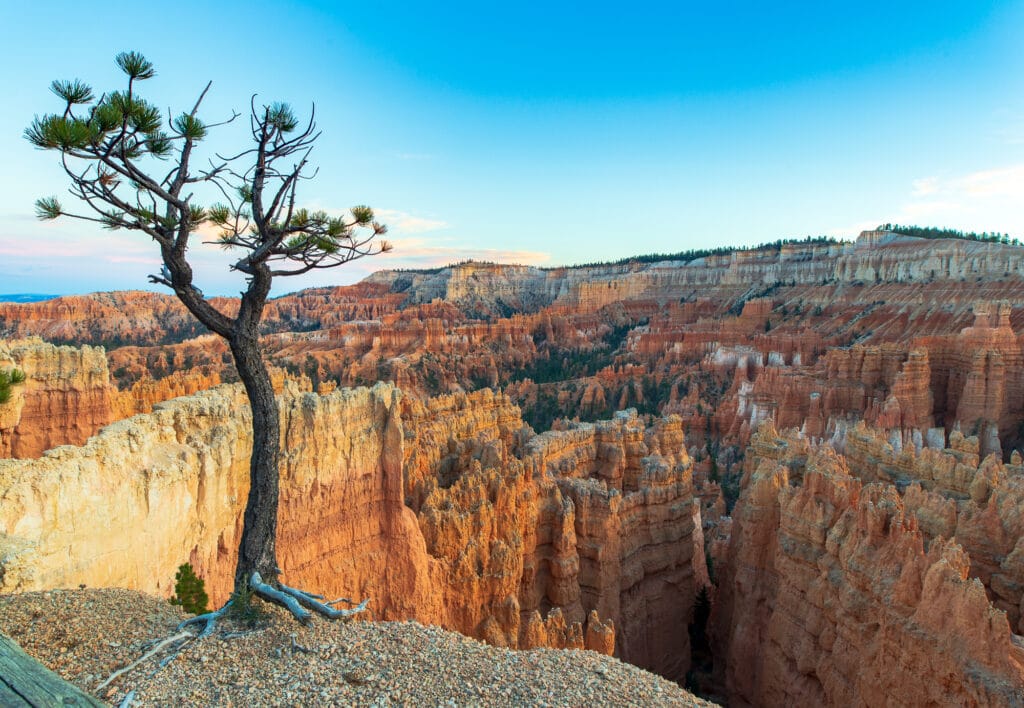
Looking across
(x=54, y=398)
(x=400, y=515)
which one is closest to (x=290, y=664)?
(x=400, y=515)

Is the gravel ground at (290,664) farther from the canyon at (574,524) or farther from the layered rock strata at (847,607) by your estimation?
the layered rock strata at (847,607)

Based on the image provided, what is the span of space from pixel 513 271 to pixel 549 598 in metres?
110

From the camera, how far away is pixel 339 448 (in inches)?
422

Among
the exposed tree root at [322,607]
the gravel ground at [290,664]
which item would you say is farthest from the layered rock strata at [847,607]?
the exposed tree root at [322,607]

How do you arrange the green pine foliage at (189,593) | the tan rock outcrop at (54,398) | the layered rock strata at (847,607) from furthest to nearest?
the tan rock outcrop at (54,398) → the layered rock strata at (847,607) → the green pine foliage at (189,593)

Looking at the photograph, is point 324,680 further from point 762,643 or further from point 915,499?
point 915,499

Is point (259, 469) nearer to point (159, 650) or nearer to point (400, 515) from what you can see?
point (159, 650)

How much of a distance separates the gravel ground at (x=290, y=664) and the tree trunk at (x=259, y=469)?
0.58 m

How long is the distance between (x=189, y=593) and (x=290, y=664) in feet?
11.7

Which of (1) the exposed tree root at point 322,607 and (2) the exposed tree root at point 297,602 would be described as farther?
(1) the exposed tree root at point 322,607

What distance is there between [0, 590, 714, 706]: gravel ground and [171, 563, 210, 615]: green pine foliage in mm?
1841

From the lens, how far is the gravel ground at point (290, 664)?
13.1 ft

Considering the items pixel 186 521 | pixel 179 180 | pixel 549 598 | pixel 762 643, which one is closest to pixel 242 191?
pixel 179 180

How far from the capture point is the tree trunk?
5.51 meters
